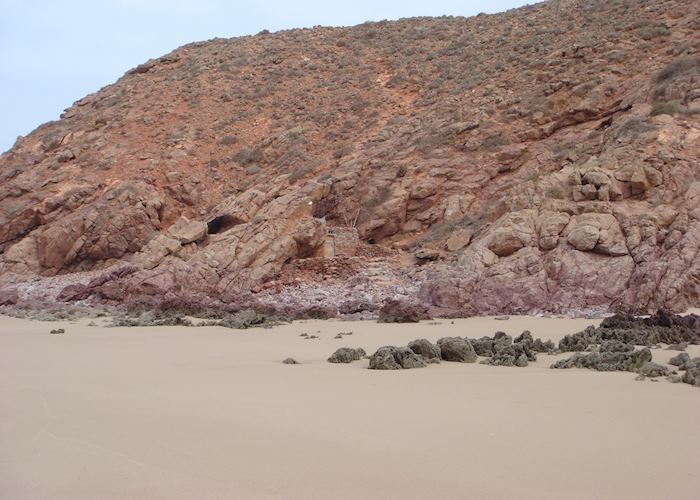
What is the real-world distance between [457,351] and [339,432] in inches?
112

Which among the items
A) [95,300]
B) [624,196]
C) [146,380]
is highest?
[624,196]

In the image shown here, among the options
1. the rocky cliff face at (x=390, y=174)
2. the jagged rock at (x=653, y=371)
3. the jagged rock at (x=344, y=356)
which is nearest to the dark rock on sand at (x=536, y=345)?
the jagged rock at (x=653, y=371)

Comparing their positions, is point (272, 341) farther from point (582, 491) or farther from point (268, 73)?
point (268, 73)

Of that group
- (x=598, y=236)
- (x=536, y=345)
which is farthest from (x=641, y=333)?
(x=598, y=236)

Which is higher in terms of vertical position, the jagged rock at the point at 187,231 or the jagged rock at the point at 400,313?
the jagged rock at the point at 187,231

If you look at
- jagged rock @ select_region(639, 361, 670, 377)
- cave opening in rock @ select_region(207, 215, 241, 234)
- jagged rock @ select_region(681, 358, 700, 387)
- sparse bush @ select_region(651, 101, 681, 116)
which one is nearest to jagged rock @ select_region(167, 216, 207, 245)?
cave opening in rock @ select_region(207, 215, 241, 234)

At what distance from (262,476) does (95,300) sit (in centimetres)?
1400

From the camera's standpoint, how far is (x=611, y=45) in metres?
23.3

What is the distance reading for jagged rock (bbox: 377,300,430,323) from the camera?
10547 mm

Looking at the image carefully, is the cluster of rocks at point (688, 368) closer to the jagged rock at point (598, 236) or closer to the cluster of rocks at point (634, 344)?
the cluster of rocks at point (634, 344)

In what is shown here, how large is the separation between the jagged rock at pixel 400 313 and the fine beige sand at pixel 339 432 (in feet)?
16.3

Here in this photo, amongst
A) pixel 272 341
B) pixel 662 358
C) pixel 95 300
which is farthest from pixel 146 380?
pixel 95 300

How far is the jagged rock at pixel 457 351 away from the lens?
5.86 meters

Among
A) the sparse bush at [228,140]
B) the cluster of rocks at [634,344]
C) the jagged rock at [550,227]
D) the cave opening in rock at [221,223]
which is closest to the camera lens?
the cluster of rocks at [634,344]
